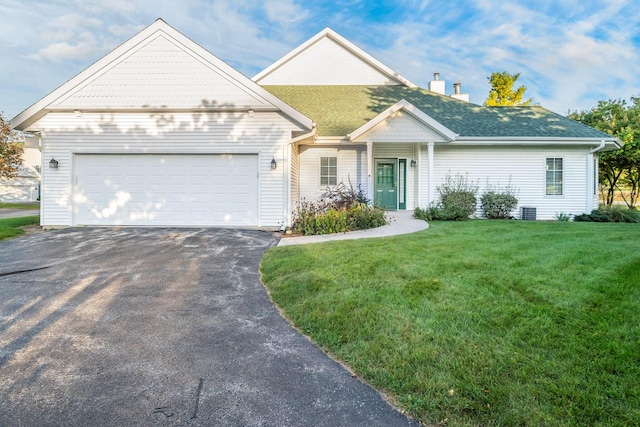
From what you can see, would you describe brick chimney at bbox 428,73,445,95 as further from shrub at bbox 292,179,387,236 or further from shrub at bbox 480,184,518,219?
shrub at bbox 292,179,387,236

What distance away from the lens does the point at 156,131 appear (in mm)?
9984

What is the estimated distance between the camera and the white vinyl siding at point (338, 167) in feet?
42.2

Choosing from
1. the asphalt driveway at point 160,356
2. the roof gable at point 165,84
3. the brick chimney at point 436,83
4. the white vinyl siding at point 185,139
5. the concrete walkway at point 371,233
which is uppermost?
the brick chimney at point 436,83

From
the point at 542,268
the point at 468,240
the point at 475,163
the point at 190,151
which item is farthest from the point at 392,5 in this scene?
the point at 542,268

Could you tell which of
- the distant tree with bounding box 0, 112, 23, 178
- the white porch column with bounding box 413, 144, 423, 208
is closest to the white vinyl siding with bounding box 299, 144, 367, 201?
the white porch column with bounding box 413, 144, 423, 208

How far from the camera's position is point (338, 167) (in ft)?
42.4

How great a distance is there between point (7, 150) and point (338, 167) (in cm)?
2351

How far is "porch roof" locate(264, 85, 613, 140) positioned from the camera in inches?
496

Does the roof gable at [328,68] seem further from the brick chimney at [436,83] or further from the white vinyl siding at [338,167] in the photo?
the white vinyl siding at [338,167]

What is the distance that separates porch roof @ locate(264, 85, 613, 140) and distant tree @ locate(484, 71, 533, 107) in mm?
11575

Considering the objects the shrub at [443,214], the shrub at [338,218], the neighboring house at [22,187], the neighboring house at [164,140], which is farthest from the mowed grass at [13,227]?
the neighboring house at [22,187]

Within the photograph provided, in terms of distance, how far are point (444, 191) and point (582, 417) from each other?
11545 millimetres

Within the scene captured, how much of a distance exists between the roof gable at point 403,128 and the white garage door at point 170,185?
439cm

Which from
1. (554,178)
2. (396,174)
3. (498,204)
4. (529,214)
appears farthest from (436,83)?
(529,214)
